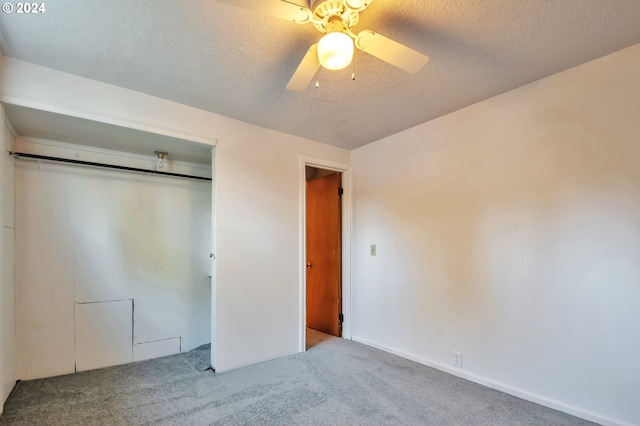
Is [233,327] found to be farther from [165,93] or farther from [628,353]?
[628,353]

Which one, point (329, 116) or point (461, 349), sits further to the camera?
point (329, 116)

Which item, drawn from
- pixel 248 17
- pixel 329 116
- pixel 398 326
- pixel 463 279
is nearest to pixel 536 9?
pixel 248 17

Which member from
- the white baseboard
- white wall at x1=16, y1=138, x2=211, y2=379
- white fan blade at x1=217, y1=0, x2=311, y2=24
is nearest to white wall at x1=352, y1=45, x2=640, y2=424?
the white baseboard

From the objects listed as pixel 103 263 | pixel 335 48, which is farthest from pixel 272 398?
pixel 335 48

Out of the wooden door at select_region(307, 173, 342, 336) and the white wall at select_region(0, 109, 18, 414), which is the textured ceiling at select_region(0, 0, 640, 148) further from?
the wooden door at select_region(307, 173, 342, 336)

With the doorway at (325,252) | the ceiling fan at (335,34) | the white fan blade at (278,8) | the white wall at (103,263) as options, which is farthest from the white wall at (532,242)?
the white wall at (103,263)

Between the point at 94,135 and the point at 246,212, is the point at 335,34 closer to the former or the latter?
the point at 246,212

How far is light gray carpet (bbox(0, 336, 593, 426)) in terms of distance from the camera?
2.04 m

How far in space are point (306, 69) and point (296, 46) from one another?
0.34 m

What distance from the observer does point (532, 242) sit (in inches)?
91.2

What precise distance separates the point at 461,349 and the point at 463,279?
608 millimetres

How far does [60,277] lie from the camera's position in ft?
9.16

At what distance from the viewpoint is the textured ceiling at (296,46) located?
1.60 m

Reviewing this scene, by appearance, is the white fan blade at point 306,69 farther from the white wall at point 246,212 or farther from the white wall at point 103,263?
the white wall at point 103,263
